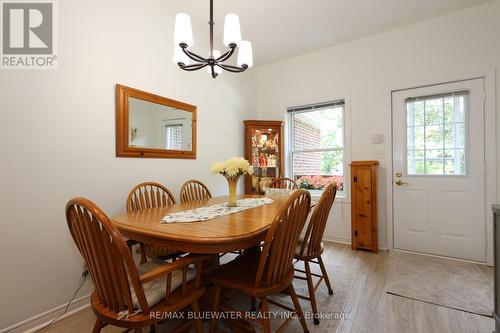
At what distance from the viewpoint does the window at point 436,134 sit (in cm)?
268

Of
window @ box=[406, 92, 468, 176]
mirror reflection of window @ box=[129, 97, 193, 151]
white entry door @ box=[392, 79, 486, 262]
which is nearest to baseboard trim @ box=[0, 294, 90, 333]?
mirror reflection of window @ box=[129, 97, 193, 151]

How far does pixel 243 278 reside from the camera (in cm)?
133

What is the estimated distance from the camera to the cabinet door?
293 cm

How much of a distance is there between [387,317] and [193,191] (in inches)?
79.0

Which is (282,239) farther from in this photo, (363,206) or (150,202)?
(363,206)

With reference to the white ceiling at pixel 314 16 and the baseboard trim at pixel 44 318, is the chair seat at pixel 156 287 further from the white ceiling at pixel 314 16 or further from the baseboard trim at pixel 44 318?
the white ceiling at pixel 314 16

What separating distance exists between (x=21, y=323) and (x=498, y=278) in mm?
3038

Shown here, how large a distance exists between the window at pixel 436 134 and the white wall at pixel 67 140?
9.88 ft

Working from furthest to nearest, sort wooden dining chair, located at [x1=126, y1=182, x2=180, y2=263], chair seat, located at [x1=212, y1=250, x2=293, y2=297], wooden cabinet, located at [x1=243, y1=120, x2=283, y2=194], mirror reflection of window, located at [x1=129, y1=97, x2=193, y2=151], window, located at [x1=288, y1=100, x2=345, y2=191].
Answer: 1. wooden cabinet, located at [x1=243, y1=120, x2=283, y2=194]
2. window, located at [x1=288, y1=100, x2=345, y2=191]
3. mirror reflection of window, located at [x1=129, y1=97, x2=193, y2=151]
4. wooden dining chair, located at [x1=126, y1=182, x2=180, y2=263]
5. chair seat, located at [x1=212, y1=250, x2=293, y2=297]

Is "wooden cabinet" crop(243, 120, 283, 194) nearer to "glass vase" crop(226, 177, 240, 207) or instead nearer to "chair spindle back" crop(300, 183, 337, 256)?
"glass vase" crop(226, 177, 240, 207)

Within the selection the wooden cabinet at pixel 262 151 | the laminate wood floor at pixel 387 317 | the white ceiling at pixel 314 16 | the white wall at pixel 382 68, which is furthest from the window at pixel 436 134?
the wooden cabinet at pixel 262 151

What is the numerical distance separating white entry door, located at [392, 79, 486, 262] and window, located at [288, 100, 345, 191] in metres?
0.74

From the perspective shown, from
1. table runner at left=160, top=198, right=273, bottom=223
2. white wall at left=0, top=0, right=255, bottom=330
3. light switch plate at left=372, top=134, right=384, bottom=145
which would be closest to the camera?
table runner at left=160, top=198, right=273, bottom=223

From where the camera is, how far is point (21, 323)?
1.55m
